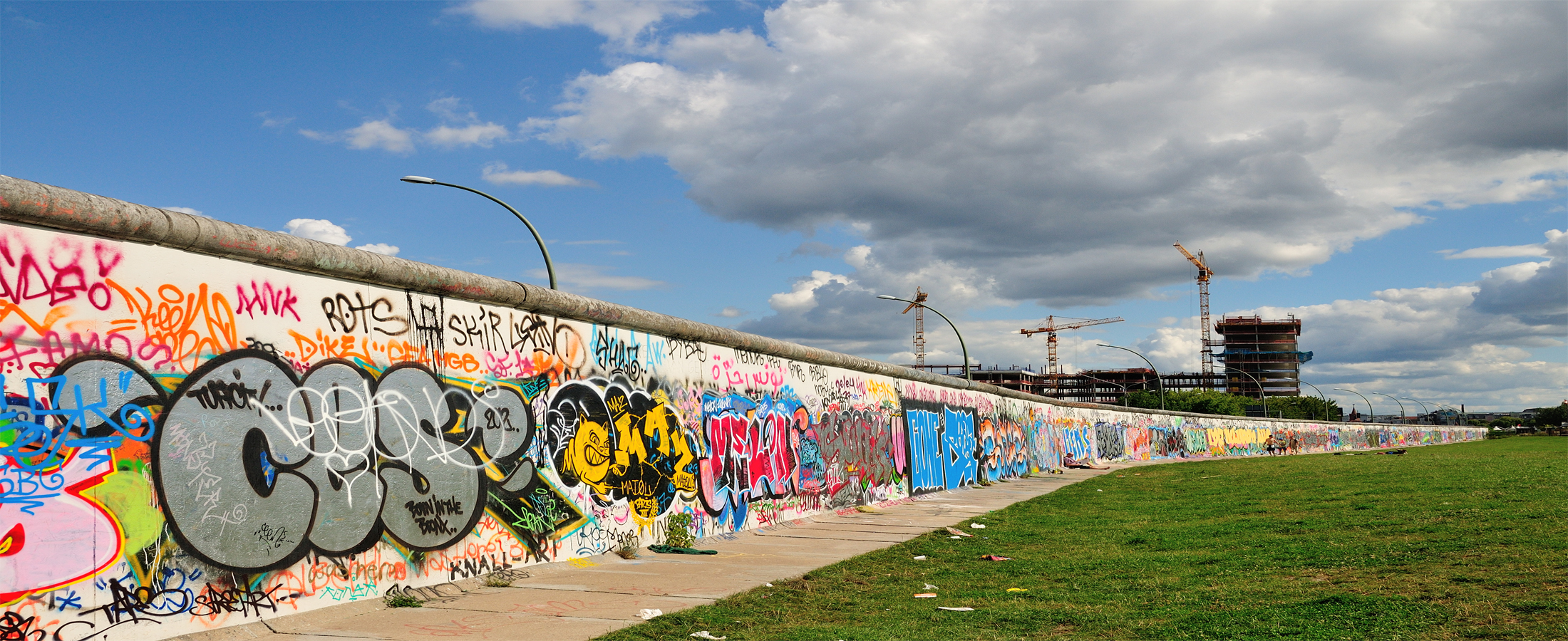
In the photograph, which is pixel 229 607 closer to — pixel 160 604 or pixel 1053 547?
pixel 160 604

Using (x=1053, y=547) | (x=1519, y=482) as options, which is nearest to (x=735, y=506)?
(x=1053, y=547)

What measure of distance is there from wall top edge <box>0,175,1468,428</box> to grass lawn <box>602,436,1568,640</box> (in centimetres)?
332

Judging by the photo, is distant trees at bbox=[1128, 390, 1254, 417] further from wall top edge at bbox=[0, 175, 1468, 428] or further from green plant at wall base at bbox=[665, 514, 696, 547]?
wall top edge at bbox=[0, 175, 1468, 428]

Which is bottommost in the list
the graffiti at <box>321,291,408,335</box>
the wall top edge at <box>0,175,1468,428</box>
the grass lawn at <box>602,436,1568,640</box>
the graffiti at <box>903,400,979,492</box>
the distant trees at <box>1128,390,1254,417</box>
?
the grass lawn at <box>602,436,1568,640</box>

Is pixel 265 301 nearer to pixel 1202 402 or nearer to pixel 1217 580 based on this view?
pixel 1217 580

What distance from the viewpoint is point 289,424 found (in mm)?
6594

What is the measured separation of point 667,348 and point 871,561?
3451 millimetres

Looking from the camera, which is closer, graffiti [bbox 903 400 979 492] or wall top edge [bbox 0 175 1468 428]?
wall top edge [bbox 0 175 1468 428]

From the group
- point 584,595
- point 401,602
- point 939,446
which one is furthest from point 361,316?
point 939,446

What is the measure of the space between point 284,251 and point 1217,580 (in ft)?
25.4

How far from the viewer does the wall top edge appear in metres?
5.29

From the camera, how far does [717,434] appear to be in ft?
41.0

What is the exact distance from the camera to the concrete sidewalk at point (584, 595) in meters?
6.34

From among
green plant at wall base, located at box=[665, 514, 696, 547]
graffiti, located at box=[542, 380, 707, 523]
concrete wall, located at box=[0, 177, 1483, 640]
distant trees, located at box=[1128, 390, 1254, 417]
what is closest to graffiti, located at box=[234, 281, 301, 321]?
concrete wall, located at box=[0, 177, 1483, 640]
